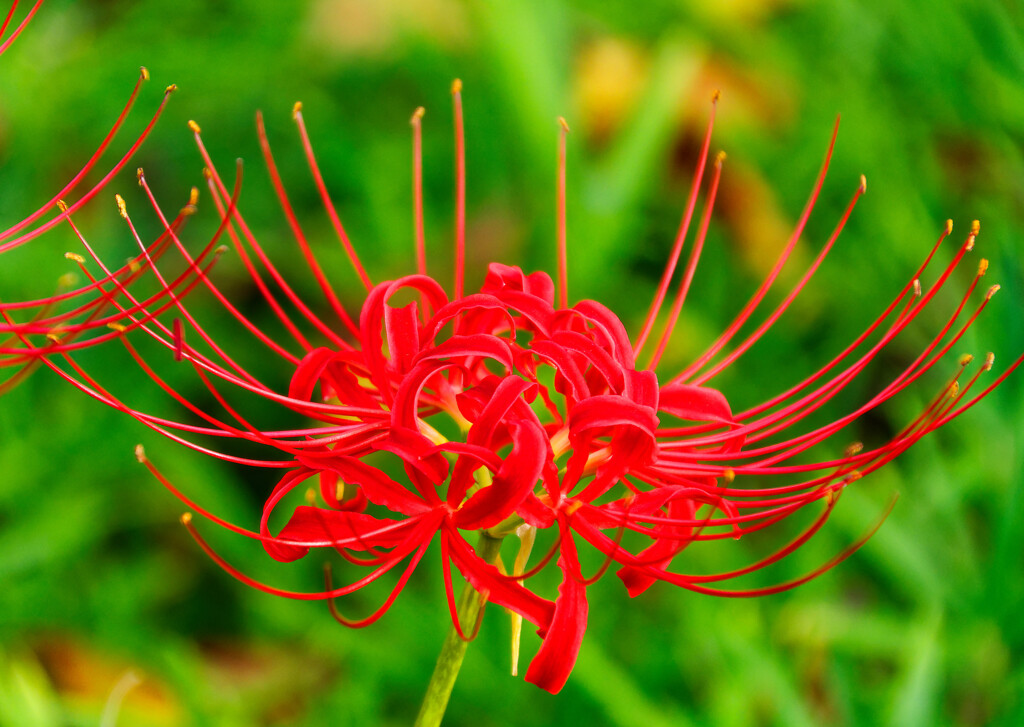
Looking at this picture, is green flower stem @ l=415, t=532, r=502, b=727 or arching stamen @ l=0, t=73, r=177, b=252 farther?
arching stamen @ l=0, t=73, r=177, b=252

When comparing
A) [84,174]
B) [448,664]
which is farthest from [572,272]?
[448,664]

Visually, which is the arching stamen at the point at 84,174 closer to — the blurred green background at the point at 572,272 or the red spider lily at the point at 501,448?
the red spider lily at the point at 501,448

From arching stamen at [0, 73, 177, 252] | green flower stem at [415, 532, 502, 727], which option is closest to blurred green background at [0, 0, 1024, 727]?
arching stamen at [0, 73, 177, 252]

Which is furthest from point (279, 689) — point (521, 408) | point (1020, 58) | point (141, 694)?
point (1020, 58)

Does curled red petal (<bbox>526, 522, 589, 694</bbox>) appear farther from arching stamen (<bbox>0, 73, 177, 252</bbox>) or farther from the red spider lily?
arching stamen (<bbox>0, 73, 177, 252</bbox>)

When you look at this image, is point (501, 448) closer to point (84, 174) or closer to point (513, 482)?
point (513, 482)

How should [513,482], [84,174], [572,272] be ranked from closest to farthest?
[513,482]
[84,174]
[572,272]

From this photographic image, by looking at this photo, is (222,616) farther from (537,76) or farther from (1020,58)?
(1020,58)

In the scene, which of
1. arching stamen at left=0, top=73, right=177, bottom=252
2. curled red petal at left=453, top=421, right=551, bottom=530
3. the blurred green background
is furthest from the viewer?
the blurred green background
